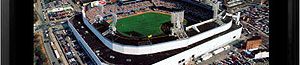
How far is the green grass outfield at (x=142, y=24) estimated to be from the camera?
24.1 m

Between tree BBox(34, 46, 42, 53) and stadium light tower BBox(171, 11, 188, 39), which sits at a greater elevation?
stadium light tower BBox(171, 11, 188, 39)

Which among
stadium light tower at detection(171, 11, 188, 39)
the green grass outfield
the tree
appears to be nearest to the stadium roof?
stadium light tower at detection(171, 11, 188, 39)

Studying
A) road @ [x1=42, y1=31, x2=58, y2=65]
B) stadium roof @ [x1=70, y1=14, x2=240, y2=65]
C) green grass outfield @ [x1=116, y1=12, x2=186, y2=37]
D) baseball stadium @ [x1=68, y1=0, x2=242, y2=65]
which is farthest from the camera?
green grass outfield @ [x1=116, y1=12, x2=186, y2=37]

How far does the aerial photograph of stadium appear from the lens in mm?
18500

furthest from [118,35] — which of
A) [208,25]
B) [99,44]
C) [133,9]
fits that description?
[133,9]

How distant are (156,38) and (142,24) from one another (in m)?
7.16

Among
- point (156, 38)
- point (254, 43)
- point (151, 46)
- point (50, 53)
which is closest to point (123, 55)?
point (151, 46)

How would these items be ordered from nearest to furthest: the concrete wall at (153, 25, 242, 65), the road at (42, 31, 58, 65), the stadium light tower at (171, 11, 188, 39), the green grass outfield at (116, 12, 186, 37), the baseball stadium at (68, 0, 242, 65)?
the concrete wall at (153, 25, 242, 65) < the baseball stadium at (68, 0, 242, 65) < the road at (42, 31, 58, 65) < the stadium light tower at (171, 11, 188, 39) < the green grass outfield at (116, 12, 186, 37)

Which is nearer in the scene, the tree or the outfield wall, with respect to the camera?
the outfield wall

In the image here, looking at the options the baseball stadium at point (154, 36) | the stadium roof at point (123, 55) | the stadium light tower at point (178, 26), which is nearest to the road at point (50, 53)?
the baseball stadium at point (154, 36)

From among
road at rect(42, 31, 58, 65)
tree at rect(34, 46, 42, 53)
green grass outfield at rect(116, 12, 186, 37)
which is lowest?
road at rect(42, 31, 58, 65)

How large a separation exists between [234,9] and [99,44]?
18106 mm

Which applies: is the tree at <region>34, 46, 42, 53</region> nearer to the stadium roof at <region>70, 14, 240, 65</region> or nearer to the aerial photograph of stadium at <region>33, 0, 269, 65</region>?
the aerial photograph of stadium at <region>33, 0, 269, 65</region>
